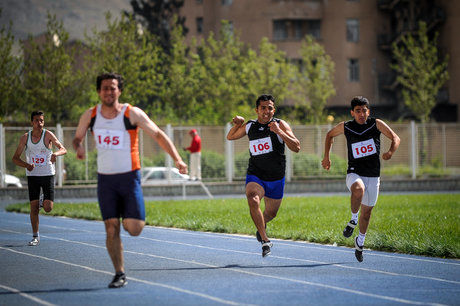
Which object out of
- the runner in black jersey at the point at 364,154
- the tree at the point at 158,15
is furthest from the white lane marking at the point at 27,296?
the tree at the point at 158,15

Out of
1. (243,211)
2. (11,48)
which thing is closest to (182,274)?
(243,211)

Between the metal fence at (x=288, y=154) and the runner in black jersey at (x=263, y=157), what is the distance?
739 inches

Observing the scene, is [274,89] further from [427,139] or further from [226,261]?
[226,261]

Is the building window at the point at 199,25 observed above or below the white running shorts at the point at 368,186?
above

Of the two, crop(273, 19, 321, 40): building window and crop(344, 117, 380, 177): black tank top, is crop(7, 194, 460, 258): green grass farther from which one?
crop(273, 19, 321, 40): building window

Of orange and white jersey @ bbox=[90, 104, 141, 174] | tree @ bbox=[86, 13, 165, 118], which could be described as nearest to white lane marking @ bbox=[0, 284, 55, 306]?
orange and white jersey @ bbox=[90, 104, 141, 174]

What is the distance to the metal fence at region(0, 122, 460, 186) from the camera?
30219mm

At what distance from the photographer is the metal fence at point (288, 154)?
30.2 m

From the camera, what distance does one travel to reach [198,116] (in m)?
51.2

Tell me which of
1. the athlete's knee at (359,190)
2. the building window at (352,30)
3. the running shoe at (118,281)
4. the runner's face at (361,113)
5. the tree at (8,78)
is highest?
the building window at (352,30)

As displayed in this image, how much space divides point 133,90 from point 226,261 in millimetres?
32151

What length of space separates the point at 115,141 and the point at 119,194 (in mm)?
576

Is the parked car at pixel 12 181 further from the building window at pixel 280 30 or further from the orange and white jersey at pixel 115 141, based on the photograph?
the building window at pixel 280 30

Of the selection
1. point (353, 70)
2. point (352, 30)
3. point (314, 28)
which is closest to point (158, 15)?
point (314, 28)
